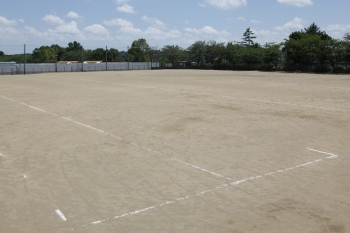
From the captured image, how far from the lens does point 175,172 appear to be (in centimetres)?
891

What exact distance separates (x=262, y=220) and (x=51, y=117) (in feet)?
40.8

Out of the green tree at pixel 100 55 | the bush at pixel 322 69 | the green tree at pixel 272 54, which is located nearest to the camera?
the bush at pixel 322 69

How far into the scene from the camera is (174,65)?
288ft

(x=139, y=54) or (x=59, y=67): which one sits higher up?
(x=139, y=54)

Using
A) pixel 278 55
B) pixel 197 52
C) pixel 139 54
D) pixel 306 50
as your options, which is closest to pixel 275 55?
pixel 278 55

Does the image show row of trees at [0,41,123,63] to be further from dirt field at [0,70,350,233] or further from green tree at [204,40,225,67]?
dirt field at [0,70,350,233]

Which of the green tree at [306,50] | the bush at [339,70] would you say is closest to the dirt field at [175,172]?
the bush at [339,70]

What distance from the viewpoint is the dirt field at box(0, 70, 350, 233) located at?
20.9 feet

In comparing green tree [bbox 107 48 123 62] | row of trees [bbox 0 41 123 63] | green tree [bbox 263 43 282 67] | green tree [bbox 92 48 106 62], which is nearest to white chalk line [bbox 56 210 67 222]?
green tree [bbox 263 43 282 67]

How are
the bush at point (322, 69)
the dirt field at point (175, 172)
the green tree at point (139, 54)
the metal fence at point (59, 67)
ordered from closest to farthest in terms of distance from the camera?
the dirt field at point (175, 172), the bush at point (322, 69), the metal fence at point (59, 67), the green tree at point (139, 54)

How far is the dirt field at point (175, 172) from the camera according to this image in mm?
6371

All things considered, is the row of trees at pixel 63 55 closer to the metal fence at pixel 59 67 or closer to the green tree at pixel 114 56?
the green tree at pixel 114 56

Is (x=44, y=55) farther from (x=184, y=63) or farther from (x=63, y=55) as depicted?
(x=184, y=63)

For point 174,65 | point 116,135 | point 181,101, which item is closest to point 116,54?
point 174,65
